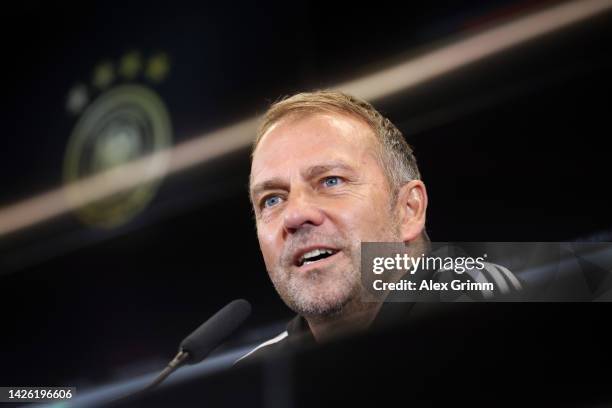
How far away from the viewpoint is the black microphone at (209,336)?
133cm

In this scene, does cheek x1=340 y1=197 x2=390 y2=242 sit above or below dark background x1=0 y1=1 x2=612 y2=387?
below

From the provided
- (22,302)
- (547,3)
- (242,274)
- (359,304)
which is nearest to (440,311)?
(359,304)

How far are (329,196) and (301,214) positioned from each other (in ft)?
0.20

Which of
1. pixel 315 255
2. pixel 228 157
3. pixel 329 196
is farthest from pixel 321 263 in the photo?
pixel 228 157

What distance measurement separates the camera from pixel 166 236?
5.39 ft

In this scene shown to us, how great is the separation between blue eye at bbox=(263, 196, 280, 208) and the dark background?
10 centimetres

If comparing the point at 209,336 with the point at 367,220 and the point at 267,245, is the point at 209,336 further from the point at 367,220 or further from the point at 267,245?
the point at 367,220

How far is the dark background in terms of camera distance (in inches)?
55.9

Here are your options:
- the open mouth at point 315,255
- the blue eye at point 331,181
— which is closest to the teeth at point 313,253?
the open mouth at point 315,255

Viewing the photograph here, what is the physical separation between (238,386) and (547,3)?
0.91 metres

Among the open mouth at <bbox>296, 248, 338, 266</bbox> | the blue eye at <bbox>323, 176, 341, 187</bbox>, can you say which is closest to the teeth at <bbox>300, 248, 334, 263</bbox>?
the open mouth at <bbox>296, 248, 338, 266</bbox>

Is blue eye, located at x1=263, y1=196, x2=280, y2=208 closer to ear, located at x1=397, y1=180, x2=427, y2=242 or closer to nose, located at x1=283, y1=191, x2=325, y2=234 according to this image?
nose, located at x1=283, y1=191, x2=325, y2=234

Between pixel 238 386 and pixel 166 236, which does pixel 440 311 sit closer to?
pixel 238 386

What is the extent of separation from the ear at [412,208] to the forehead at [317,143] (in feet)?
0.27
